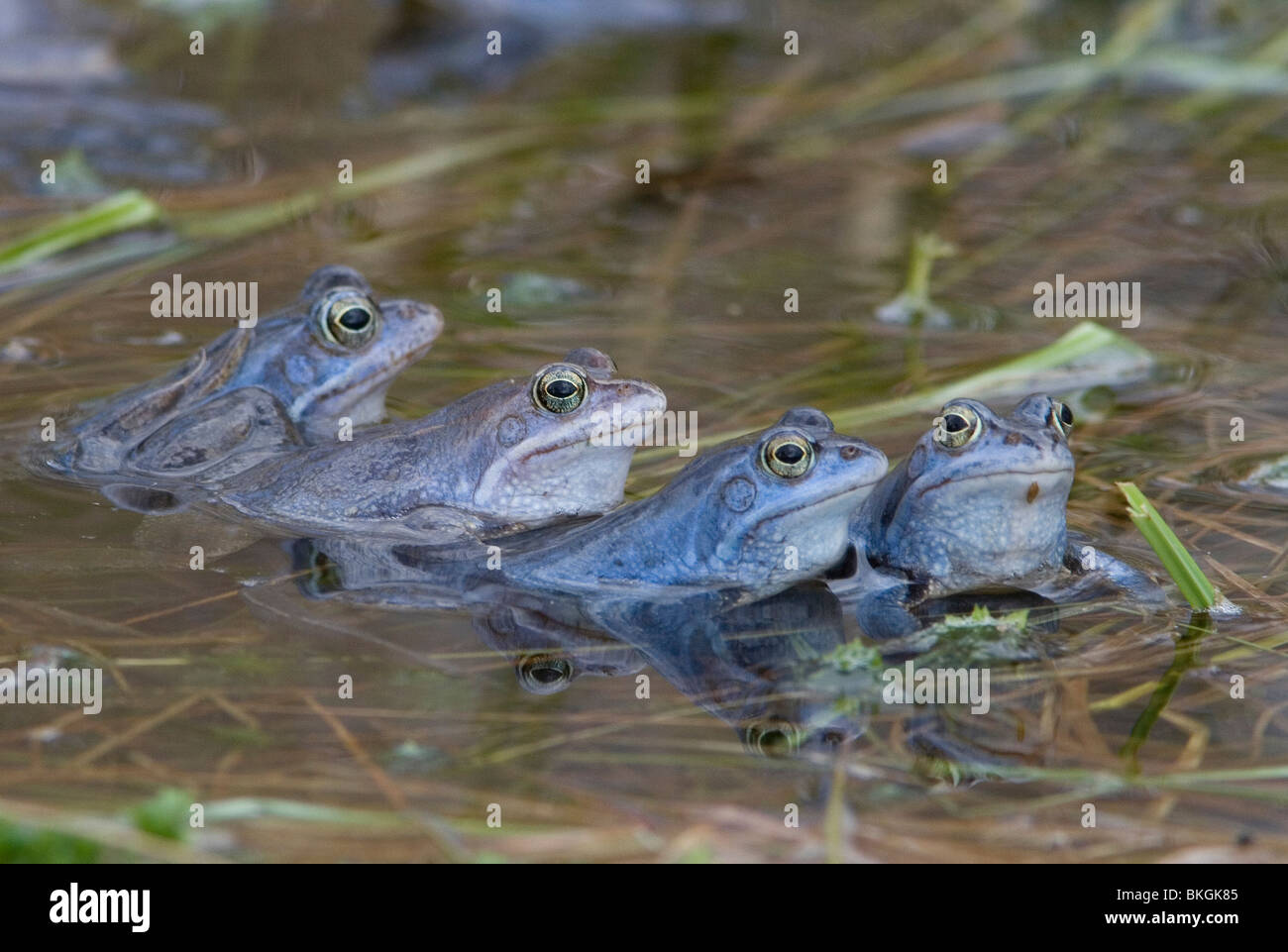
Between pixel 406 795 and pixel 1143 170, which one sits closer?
pixel 406 795

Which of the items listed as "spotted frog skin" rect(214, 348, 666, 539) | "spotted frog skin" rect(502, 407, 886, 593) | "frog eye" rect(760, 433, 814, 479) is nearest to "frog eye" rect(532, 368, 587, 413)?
"spotted frog skin" rect(214, 348, 666, 539)

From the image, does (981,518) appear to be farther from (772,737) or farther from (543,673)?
(543,673)

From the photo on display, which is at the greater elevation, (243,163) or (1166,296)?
(243,163)

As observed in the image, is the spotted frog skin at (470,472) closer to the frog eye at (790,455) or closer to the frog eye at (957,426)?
the frog eye at (790,455)

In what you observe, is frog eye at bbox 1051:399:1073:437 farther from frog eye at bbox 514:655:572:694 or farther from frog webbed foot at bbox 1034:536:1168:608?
frog eye at bbox 514:655:572:694

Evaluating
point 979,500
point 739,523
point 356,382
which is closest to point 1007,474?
point 979,500
